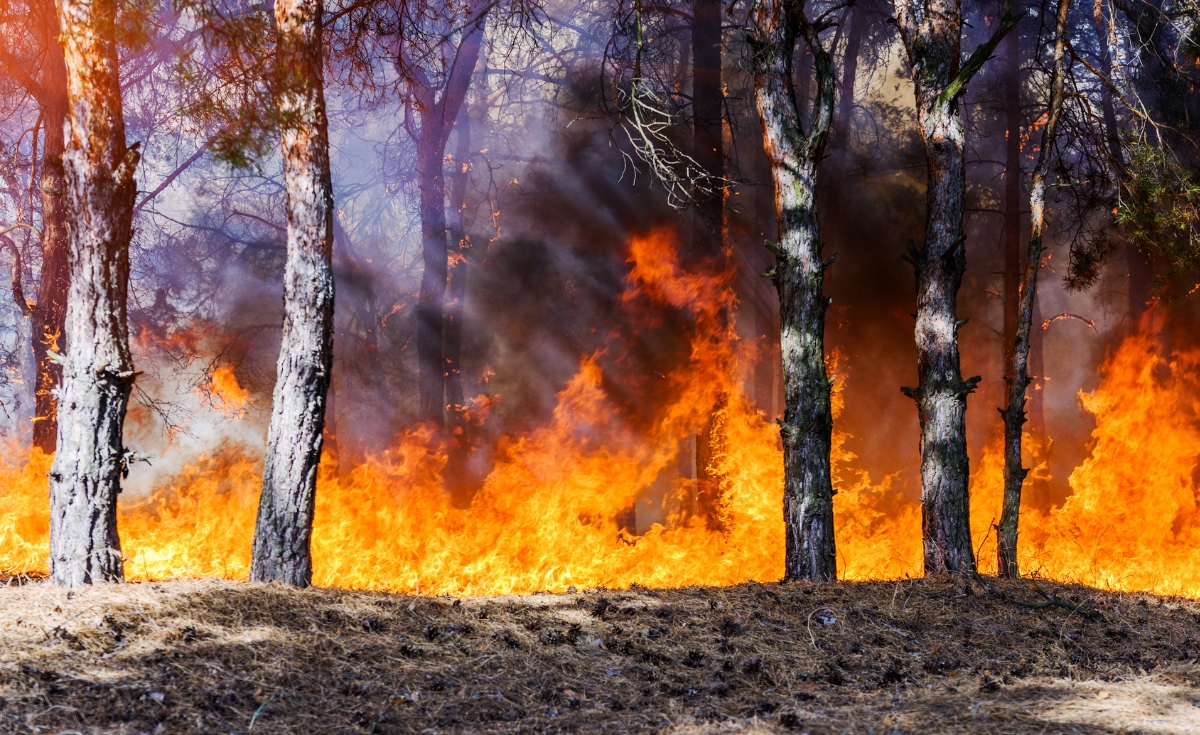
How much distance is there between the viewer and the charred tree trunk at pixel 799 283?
7699 mm

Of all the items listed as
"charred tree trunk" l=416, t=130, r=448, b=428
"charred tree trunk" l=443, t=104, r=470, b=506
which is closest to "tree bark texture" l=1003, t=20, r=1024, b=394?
"charred tree trunk" l=443, t=104, r=470, b=506

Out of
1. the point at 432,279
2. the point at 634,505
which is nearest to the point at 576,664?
the point at 634,505

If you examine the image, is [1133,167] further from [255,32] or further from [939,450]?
[255,32]

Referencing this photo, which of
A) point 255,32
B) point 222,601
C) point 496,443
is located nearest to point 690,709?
point 222,601

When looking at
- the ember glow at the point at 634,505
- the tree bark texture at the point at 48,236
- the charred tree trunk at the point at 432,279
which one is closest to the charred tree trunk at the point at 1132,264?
the ember glow at the point at 634,505

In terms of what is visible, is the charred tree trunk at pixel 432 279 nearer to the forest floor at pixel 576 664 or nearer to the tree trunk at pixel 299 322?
the tree trunk at pixel 299 322

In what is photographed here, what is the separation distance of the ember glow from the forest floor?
5560 mm

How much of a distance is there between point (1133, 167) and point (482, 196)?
1197 centimetres

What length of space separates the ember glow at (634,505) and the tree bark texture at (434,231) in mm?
984

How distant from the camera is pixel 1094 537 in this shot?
1438cm

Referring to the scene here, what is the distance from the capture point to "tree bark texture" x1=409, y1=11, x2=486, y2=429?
14.7 metres

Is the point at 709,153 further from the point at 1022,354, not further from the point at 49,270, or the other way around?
the point at 49,270

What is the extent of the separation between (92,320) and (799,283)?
20.4 feet

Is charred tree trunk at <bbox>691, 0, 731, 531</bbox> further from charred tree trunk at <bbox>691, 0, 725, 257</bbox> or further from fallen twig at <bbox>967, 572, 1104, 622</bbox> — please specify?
fallen twig at <bbox>967, 572, 1104, 622</bbox>
